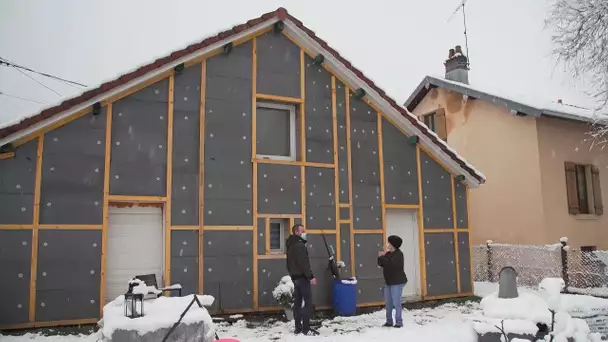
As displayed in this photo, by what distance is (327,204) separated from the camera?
444 inches

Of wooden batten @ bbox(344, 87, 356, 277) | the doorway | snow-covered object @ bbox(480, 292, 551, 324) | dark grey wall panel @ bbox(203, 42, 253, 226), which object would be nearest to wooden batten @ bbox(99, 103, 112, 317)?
dark grey wall panel @ bbox(203, 42, 253, 226)

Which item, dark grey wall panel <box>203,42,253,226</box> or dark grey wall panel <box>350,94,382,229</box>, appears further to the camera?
dark grey wall panel <box>350,94,382,229</box>

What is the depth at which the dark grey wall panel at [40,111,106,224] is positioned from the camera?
8961 mm

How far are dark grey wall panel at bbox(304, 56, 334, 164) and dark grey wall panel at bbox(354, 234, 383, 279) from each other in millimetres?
1824

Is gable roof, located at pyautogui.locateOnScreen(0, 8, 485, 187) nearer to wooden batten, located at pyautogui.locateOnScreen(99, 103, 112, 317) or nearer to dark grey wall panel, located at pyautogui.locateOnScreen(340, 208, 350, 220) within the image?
wooden batten, located at pyautogui.locateOnScreen(99, 103, 112, 317)

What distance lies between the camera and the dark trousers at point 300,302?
8.60 metres

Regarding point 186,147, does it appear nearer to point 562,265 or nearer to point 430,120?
point 562,265

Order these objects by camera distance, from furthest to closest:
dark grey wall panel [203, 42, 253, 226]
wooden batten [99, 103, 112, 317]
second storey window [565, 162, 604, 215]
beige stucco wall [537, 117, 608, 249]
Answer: second storey window [565, 162, 604, 215], beige stucco wall [537, 117, 608, 249], dark grey wall panel [203, 42, 253, 226], wooden batten [99, 103, 112, 317]

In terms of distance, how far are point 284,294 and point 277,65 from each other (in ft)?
15.6

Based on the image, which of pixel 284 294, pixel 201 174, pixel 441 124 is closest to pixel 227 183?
pixel 201 174

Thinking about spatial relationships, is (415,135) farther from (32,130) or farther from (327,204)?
(32,130)

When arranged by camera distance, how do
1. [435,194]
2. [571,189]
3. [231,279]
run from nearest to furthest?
[231,279]
[435,194]
[571,189]

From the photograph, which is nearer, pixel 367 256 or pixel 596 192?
pixel 367 256

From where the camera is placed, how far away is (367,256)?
454 inches
